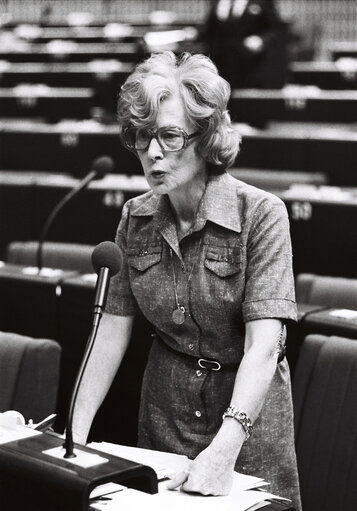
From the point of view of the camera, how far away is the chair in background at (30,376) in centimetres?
247

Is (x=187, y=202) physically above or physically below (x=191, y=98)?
below

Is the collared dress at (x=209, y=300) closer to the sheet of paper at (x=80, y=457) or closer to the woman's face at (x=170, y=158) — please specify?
the woman's face at (x=170, y=158)

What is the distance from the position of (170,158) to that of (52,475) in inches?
25.2

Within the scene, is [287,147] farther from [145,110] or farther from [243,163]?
[145,110]

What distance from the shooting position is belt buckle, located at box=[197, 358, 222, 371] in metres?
1.91

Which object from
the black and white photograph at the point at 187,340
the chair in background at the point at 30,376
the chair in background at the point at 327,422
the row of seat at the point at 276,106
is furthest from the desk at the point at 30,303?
the row of seat at the point at 276,106

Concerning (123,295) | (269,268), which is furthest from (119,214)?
(269,268)

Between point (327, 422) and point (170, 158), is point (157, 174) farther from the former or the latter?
point (327, 422)

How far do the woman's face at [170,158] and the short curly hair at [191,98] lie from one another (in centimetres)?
1

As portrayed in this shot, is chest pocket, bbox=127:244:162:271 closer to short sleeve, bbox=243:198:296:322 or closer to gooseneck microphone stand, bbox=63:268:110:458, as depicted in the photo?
short sleeve, bbox=243:198:296:322

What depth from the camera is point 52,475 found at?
1.45m

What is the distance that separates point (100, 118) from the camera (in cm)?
689

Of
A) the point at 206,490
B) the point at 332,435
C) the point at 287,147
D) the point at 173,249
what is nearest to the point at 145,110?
the point at 173,249

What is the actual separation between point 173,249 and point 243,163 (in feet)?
13.3
